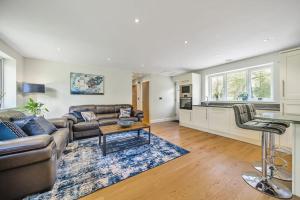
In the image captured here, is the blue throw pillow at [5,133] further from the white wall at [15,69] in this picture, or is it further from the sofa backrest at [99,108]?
the sofa backrest at [99,108]

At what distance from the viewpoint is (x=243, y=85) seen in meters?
4.01

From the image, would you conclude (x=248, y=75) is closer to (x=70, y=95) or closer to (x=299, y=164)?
(x=299, y=164)

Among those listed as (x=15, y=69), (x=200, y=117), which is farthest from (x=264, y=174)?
(x=15, y=69)

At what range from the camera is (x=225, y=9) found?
67.2 inches

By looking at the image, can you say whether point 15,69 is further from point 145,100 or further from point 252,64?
point 252,64

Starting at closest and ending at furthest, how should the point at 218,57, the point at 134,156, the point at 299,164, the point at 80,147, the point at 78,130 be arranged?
1. the point at 299,164
2. the point at 134,156
3. the point at 80,147
4. the point at 78,130
5. the point at 218,57

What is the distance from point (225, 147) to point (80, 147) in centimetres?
336

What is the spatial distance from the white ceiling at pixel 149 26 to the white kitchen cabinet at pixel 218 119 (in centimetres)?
168

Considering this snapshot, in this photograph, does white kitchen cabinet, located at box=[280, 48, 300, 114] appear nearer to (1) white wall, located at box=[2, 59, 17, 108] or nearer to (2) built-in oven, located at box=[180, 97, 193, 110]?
(2) built-in oven, located at box=[180, 97, 193, 110]

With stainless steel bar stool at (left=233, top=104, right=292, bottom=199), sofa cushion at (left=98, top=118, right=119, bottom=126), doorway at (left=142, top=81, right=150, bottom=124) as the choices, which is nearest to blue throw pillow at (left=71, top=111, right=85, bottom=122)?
sofa cushion at (left=98, top=118, right=119, bottom=126)

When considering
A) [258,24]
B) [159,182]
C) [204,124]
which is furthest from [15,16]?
[204,124]

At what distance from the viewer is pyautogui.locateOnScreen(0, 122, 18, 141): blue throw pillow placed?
1.52 metres

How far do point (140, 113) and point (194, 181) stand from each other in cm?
305

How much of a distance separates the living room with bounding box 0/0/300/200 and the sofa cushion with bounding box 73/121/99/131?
0.08ft
